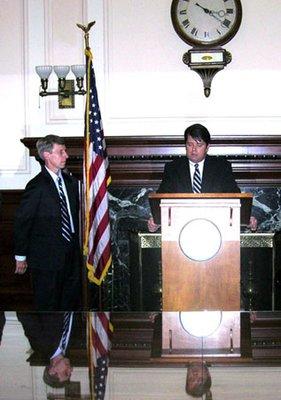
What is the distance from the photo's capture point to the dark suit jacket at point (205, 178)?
4.71m

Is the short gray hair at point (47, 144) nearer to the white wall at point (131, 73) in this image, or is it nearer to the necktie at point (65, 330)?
the white wall at point (131, 73)

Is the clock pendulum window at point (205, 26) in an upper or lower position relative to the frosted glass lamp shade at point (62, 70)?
upper

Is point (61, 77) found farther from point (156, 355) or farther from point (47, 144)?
point (156, 355)

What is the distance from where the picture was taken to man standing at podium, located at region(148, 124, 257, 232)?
4.72m

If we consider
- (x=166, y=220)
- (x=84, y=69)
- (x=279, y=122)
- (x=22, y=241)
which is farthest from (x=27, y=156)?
(x=166, y=220)

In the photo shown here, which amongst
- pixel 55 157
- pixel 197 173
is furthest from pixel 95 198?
pixel 197 173

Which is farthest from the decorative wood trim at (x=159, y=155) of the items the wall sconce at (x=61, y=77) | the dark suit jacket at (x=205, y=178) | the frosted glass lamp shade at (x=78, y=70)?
the dark suit jacket at (x=205, y=178)

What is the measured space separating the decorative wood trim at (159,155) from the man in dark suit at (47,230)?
93 cm

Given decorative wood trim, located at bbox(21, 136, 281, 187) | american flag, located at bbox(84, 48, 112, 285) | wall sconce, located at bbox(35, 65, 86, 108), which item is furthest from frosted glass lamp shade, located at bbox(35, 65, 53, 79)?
american flag, located at bbox(84, 48, 112, 285)

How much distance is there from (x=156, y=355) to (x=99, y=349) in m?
0.20

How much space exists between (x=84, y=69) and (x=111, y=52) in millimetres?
444

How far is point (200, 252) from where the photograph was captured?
12.7ft

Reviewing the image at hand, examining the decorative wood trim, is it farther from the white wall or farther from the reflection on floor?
the reflection on floor

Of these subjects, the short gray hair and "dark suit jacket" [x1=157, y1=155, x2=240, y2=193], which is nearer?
"dark suit jacket" [x1=157, y1=155, x2=240, y2=193]
